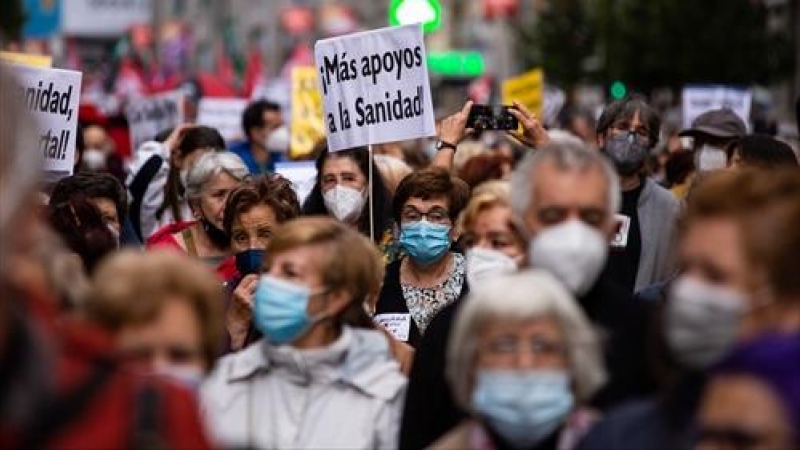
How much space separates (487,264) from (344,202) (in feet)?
13.3

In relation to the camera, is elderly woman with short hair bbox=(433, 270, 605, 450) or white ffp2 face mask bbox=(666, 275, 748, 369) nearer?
white ffp2 face mask bbox=(666, 275, 748, 369)

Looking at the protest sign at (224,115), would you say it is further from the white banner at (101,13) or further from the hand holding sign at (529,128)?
the white banner at (101,13)

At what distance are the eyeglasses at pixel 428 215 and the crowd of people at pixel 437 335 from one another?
2.12ft

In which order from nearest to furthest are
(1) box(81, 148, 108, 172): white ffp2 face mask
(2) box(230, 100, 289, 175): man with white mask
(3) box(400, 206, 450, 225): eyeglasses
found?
(3) box(400, 206, 450, 225): eyeglasses
(1) box(81, 148, 108, 172): white ffp2 face mask
(2) box(230, 100, 289, 175): man with white mask

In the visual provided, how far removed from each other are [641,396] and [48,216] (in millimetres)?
3441

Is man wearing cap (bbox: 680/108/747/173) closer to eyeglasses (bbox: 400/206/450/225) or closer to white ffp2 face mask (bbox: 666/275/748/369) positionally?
eyeglasses (bbox: 400/206/450/225)

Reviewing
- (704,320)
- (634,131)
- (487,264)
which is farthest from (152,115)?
(704,320)

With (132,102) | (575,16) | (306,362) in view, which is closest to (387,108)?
(306,362)

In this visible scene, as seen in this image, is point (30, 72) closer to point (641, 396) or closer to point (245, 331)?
point (245, 331)

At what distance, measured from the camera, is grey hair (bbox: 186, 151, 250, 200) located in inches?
430

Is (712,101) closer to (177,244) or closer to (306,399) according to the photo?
(177,244)

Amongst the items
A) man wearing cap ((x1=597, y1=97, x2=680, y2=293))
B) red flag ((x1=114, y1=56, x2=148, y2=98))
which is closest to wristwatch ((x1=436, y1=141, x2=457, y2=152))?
man wearing cap ((x1=597, y1=97, x2=680, y2=293))

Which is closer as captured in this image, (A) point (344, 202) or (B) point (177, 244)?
→ (B) point (177, 244)

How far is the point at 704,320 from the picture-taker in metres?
4.73
